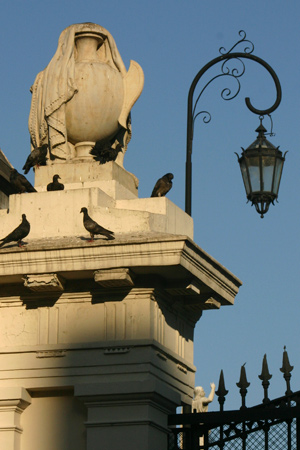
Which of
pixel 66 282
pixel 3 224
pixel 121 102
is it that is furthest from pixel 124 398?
pixel 121 102

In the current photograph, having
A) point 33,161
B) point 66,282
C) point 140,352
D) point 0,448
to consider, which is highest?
point 33,161

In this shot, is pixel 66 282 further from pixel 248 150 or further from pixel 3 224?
pixel 248 150

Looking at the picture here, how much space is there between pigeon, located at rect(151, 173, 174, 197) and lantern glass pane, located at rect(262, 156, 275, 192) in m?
0.94

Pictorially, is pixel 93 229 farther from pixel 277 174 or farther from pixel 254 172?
pixel 277 174

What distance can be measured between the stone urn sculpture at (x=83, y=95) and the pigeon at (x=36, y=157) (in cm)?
10

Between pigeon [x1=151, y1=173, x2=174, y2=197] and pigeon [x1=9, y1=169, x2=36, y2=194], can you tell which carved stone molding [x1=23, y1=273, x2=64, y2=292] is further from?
pigeon [x1=151, y1=173, x2=174, y2=197]

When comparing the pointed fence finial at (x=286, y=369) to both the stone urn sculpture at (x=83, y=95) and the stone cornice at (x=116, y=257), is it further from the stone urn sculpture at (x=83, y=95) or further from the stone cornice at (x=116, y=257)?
the stone urn sculpture at (x=83, y=95)

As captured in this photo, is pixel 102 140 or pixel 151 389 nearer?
pixel 151 389

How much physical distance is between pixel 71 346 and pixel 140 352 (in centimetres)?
68

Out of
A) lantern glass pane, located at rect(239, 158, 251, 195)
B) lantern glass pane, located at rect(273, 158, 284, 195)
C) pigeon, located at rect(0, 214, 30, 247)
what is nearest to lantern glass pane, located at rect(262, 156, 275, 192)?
lantern glass pane, located at rect(273, 158, 284, 195)

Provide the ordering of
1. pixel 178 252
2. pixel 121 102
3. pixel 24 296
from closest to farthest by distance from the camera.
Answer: pixel 178 252 → pixel 24 296 → pixel 121 102

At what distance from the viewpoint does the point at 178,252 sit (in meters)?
10.6

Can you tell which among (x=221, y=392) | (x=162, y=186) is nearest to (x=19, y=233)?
(x=162, y=186)

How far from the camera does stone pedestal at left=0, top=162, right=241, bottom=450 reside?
10.7 m
